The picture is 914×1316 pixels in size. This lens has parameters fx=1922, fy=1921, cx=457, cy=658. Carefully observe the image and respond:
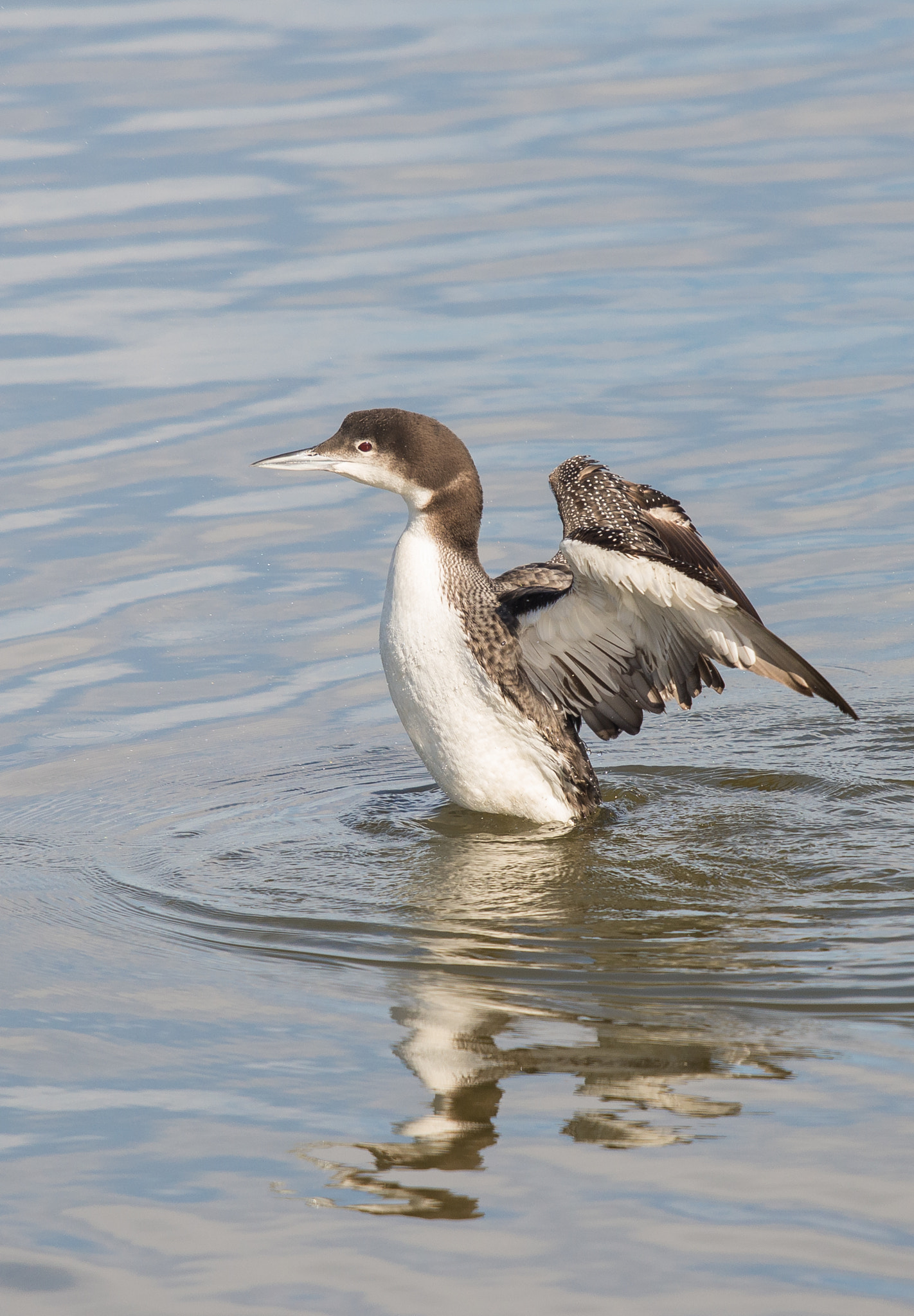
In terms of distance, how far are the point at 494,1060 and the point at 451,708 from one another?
7.27 feet

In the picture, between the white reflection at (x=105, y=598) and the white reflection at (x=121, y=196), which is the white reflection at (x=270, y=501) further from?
the white reflection at (x=121, y=196)

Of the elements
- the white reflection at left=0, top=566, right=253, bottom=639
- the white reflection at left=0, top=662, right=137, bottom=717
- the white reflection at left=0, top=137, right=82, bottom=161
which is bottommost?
the white reflection at left=0, top=662, right=137, bottom=717

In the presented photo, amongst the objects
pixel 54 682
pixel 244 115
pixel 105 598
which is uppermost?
pixel 244 115

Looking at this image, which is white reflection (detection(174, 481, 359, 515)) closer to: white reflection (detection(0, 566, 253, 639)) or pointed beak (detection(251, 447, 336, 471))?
white reflection (detection(0, 566, 253, 639))

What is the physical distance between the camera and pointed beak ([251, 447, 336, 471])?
665 centimetres

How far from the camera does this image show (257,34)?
57.0ft

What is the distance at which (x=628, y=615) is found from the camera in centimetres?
624

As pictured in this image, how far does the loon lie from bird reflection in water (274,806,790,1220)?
3.16 ft

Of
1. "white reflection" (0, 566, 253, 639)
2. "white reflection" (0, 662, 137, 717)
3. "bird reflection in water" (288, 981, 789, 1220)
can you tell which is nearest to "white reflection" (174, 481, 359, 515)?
"white reflection" (0, 566, 253, 639)

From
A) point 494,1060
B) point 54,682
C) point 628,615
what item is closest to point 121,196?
point 54,682

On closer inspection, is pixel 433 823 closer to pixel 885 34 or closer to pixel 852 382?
pixel 852 382

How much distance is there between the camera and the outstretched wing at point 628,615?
5.72 metres

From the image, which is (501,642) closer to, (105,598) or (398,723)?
(398,723)

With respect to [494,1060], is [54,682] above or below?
above
